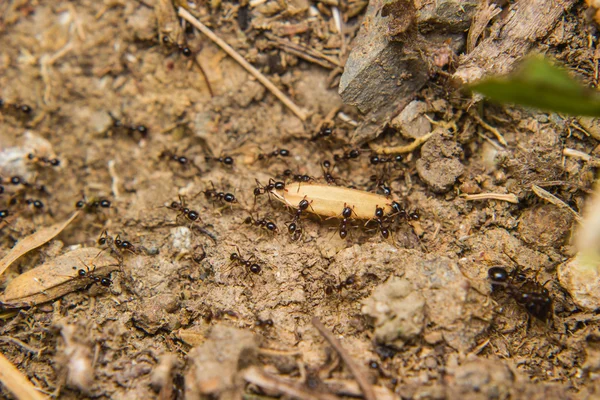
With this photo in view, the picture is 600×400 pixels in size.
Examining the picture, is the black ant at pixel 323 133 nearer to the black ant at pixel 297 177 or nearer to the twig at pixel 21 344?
the black ant at pixel 297 177

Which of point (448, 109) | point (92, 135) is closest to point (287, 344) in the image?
point (448, 109)

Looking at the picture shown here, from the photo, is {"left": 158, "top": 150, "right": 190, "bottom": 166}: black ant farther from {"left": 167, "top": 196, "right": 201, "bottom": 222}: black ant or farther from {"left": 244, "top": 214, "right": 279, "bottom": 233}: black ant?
{"left": 244, "top": 214, "right": 279, "bottom": 233}: black ant

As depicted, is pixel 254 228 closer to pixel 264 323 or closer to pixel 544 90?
pixel 264 323

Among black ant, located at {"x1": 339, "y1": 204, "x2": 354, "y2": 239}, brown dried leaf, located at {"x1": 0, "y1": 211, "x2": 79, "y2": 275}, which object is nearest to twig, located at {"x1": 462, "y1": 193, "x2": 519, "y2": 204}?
black ant, located at {"x1": 339, "y1": 204, "x2": 354, "y2": 239}

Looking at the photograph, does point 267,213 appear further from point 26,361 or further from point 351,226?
point 26,361

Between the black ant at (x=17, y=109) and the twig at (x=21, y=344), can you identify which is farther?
the black ant at (x=17, y=109)

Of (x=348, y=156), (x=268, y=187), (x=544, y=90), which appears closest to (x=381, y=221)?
(x=348, y=156)

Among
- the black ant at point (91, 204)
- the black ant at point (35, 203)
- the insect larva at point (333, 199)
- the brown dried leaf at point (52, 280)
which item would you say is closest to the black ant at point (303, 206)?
the insect larva at point (333, 199)
